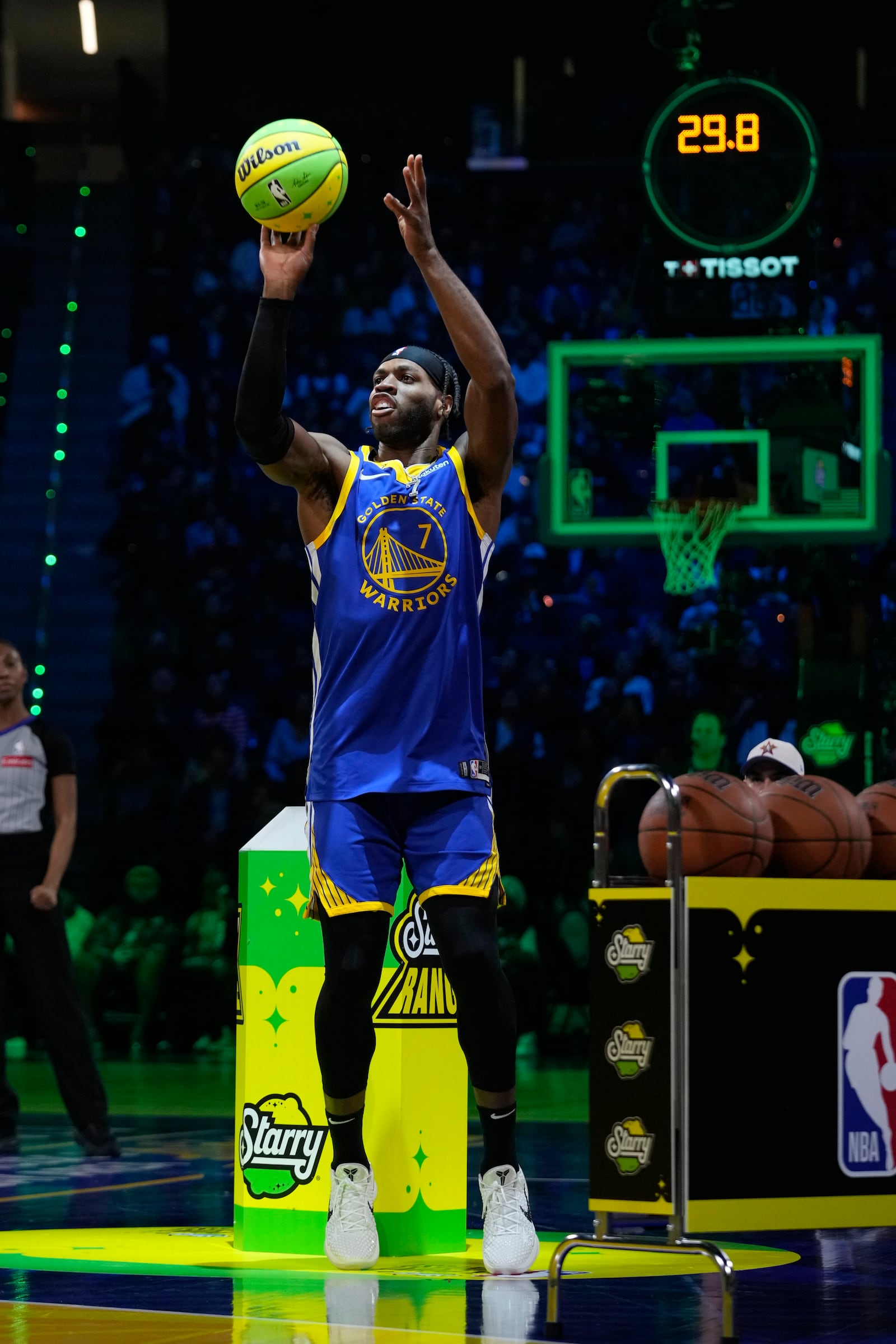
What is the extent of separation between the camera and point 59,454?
67.3 ft

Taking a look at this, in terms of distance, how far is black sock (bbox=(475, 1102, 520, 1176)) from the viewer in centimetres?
477

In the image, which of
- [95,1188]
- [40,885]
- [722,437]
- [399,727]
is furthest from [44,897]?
[722,437]

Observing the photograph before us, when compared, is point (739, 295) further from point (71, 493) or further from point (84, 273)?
point (84, 273)

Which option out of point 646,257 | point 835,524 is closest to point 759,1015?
point 835,524

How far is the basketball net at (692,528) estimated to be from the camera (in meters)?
12.4

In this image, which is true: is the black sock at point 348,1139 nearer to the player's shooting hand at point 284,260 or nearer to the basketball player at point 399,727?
the basketball player at point 399,727

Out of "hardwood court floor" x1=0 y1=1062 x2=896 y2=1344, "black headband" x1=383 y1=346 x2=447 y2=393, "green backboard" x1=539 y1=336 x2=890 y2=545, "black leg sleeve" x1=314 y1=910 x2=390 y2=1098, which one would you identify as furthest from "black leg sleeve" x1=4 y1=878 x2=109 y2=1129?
"green backboard" x1=539 y1=336 x2=890 y2=545

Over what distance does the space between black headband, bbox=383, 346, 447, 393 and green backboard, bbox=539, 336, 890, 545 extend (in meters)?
7.20

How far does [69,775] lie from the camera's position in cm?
823

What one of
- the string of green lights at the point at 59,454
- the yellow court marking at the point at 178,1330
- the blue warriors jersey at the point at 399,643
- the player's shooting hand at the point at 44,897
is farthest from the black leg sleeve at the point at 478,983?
the string of green lights at the point at 59,454

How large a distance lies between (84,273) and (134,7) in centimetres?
331

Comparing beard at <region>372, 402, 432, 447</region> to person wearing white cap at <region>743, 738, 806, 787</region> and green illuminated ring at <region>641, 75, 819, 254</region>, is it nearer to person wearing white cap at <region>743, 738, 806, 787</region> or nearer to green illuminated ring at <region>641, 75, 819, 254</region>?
person wearing white cap at <region>743, 738, 806, 787</region>

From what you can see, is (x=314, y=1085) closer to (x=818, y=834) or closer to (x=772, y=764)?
(x=818, y=834)

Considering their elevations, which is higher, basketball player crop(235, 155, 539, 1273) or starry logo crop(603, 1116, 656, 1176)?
basketball player crop(235, 155, 539, 1273)
